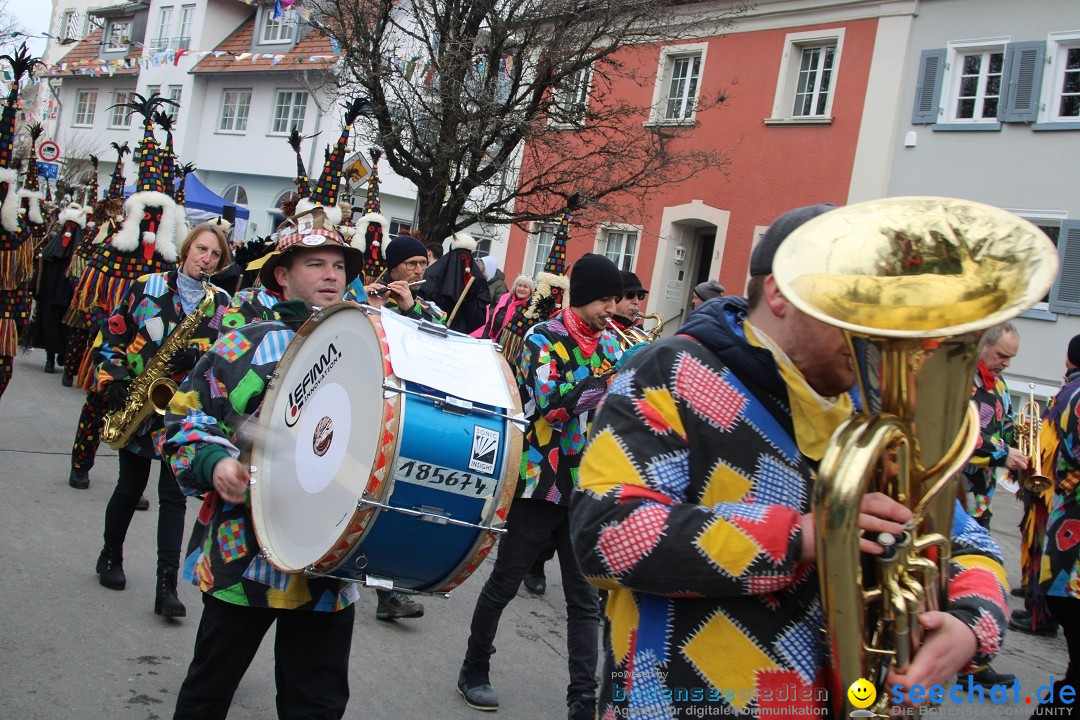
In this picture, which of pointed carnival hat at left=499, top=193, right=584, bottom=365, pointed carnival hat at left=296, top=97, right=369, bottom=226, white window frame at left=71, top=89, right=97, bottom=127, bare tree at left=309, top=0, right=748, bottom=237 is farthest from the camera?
white window frame at left=71, top=89, right=97, bottom=127

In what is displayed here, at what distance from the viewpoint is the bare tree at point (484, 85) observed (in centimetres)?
1248

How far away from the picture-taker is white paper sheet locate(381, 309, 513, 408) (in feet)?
8.32

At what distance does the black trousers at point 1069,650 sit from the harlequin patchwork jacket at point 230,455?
3.15 meters

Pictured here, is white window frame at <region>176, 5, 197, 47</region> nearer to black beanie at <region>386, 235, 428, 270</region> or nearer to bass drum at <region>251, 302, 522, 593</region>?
black beanie at <region>386, 235, 428, 270</region>

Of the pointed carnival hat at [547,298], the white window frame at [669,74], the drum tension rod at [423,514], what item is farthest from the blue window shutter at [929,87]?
the drum tension rod at [423,514]

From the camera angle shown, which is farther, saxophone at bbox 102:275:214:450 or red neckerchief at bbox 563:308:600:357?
saxophone at bbox 102:275:214:450

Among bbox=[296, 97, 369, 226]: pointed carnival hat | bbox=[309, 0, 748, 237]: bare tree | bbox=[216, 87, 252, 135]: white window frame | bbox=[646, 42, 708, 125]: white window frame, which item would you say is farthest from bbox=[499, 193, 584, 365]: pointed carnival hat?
bbox=[216, 87, 252, 135]: white window frame

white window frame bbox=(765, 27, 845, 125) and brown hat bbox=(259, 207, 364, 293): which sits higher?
white window frame bbox=(765, 27, 845, 125)

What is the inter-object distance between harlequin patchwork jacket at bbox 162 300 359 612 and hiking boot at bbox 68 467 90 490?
14.4 feet

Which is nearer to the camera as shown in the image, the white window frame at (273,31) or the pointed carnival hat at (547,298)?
the pointed carnival hat at (547,298)

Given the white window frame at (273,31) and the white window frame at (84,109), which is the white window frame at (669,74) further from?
the white window frame at (84,109)

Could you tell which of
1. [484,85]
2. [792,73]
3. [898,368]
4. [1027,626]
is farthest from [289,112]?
[898,368]

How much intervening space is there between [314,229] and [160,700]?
1989 millimetres

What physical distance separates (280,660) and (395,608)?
2.47 metres
